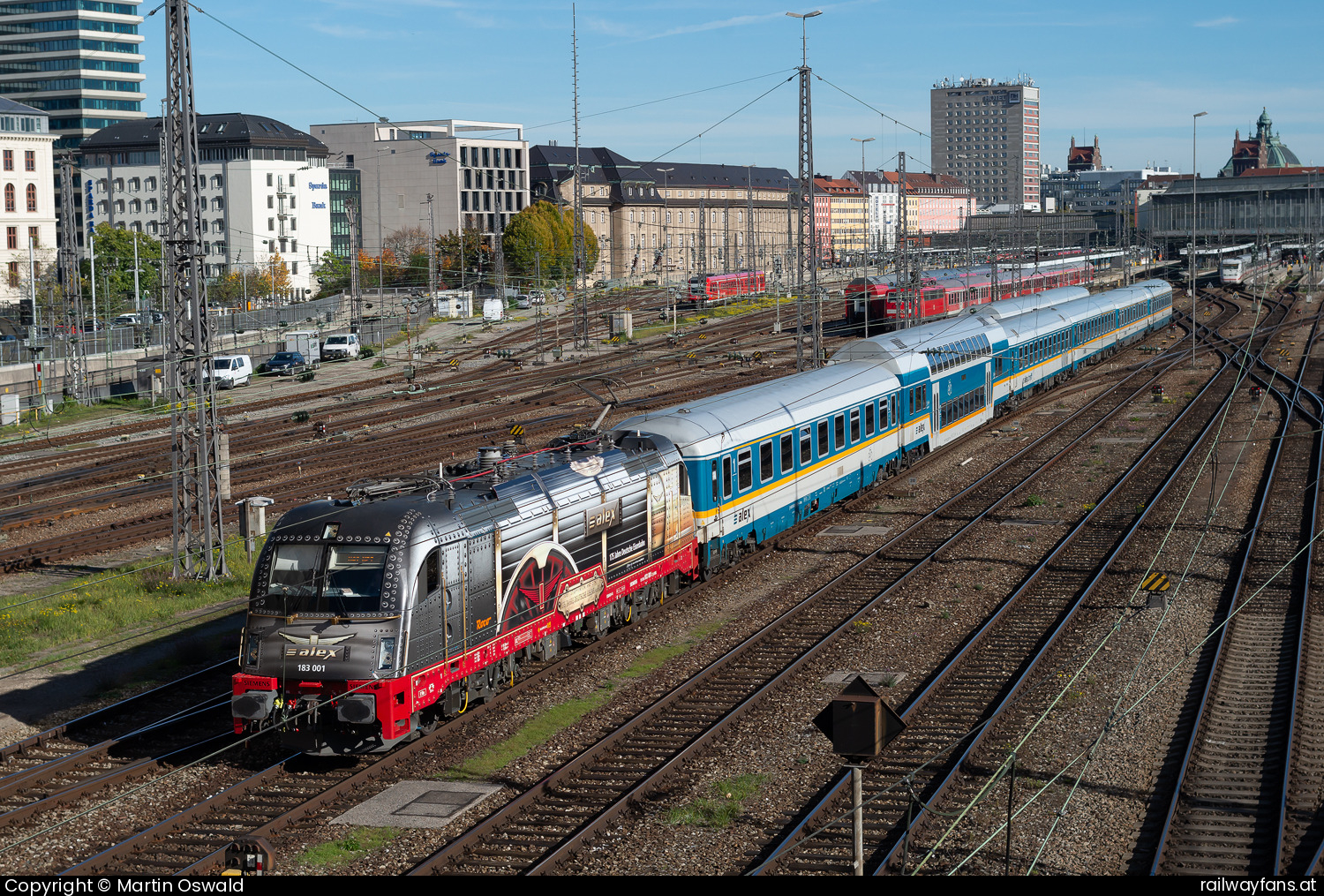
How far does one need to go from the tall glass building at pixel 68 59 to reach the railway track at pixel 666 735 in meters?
154

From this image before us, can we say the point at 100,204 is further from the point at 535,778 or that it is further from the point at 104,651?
the point at 535,778

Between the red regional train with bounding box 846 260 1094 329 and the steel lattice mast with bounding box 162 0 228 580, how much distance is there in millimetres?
50107

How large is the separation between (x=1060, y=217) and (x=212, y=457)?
185m

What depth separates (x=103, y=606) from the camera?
954 inches

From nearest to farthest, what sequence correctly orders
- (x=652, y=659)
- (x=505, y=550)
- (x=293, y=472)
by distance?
(x=505, y=550)
(x=652, y=659)
(x=293, y=472)

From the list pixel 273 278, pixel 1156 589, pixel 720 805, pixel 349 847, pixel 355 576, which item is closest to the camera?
pixel 349 847

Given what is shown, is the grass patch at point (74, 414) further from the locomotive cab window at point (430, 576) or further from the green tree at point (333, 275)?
the green tree at point (333, 275)

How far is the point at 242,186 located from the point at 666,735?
11734cm

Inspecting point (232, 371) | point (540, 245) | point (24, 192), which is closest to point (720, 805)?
point (232, 371)

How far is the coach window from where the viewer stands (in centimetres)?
2675

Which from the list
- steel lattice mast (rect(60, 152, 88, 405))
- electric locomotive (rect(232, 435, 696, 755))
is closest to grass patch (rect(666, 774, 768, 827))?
electric locomotive (rect(232, 435, 696, 755))

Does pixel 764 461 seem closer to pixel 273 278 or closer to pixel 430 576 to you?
pixel 430 576

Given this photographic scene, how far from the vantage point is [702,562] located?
25.1 m

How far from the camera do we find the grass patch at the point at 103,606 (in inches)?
875
